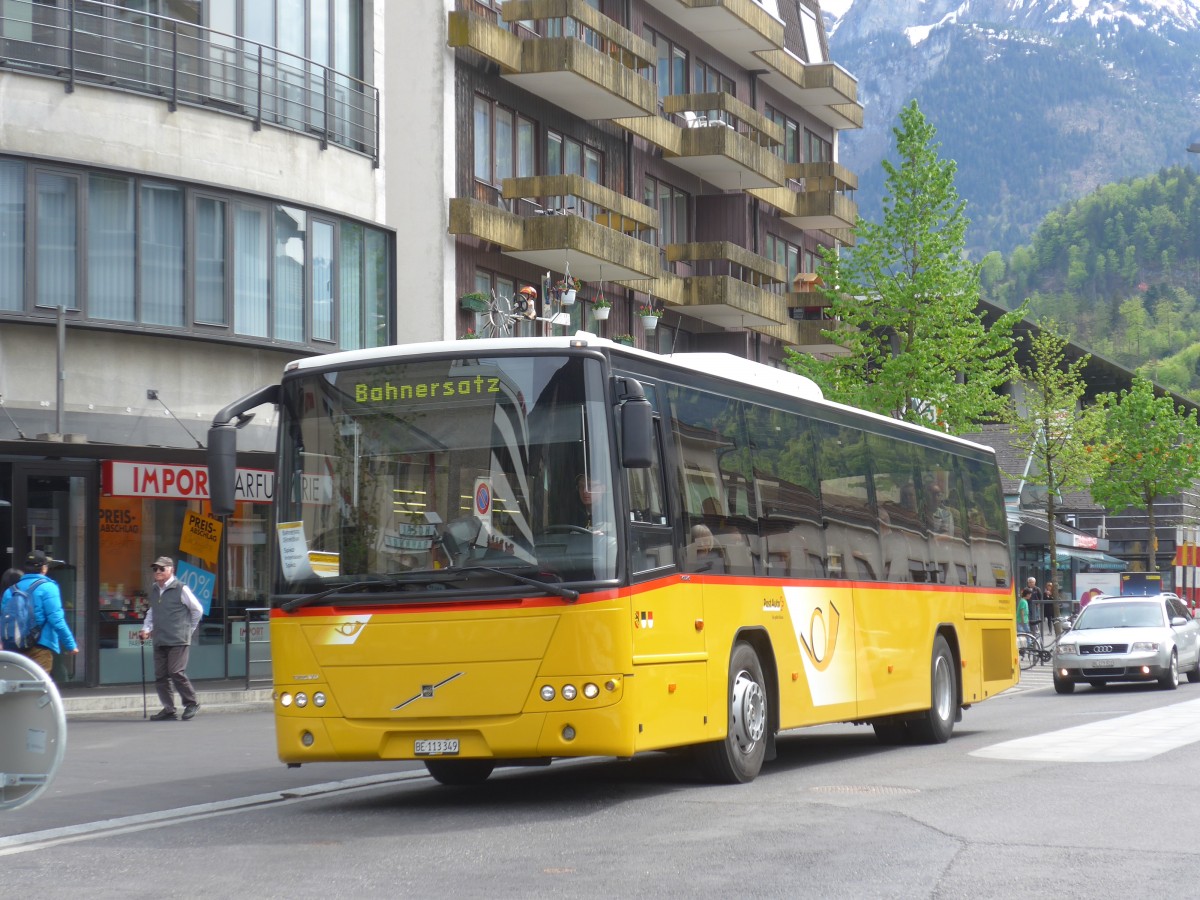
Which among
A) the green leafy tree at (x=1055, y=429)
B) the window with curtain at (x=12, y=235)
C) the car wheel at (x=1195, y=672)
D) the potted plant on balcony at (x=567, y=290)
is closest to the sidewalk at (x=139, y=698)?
the window with curtain at (x=12, y=235)

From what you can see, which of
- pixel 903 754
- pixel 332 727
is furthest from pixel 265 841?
pixel 903 754

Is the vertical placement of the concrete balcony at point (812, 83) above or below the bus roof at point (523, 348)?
above

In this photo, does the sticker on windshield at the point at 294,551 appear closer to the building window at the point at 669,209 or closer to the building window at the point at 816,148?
the building window at the point at 669,209

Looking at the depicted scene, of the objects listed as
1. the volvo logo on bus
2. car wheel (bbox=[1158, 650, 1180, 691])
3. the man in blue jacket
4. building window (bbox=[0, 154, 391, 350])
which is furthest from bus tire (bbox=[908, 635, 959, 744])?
building window (bbox=[0, 154, 391, 350])

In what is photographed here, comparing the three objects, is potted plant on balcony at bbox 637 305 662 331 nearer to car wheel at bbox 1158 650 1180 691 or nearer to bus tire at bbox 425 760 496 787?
car wheel at bbox 1158 650 1180 691

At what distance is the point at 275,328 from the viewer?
27188mm

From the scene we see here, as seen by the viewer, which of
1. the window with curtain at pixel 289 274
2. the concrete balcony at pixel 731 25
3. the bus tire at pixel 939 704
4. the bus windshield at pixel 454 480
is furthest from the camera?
the concrete balcony at pixel 731 25

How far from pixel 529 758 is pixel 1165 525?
80816 millimetres

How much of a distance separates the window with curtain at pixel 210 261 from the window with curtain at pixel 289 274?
1.09m

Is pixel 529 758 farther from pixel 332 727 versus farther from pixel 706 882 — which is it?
pixel 706 882

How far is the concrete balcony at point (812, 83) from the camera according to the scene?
4806cm

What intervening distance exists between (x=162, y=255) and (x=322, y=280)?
3348mm

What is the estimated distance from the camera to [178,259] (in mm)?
25656

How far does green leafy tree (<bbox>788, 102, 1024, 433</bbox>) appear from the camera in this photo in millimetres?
37438
